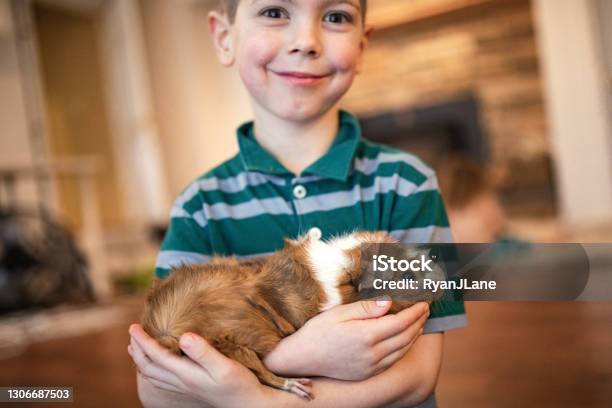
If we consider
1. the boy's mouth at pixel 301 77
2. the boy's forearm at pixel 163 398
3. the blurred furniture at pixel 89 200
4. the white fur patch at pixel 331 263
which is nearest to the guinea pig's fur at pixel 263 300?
the white fur patch at pixel 331 263

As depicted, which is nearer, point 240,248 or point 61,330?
point 240,248

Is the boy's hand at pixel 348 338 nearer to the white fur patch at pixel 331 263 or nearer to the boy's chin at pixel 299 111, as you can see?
the white fur patch at pixel 331 263

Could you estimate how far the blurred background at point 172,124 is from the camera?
2961 millimetres

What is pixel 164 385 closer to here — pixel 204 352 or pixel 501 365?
pixel 204 352

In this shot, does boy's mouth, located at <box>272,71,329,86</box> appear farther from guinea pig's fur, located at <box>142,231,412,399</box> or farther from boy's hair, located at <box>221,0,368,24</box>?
guinea pig's fur, located at <box>142,231,412,399</box>

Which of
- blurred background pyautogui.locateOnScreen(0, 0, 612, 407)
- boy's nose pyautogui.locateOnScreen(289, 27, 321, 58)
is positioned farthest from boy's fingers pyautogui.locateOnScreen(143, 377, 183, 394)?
blurred background pyautogui.locateOnScreen(0, 0, 612, 407)

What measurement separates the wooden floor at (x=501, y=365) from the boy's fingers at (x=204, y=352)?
0.30 m

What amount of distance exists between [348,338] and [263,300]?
8 cm

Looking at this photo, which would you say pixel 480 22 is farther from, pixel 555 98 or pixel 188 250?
pixel 188 250

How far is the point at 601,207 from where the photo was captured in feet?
11.2

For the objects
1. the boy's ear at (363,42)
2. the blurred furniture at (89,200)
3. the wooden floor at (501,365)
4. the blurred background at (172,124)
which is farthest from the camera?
the blurred furniture at (89,200)

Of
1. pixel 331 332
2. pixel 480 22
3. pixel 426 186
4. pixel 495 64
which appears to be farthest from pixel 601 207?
pixel 331 332

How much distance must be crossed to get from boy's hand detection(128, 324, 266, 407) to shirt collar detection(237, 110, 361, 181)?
24 centimetres

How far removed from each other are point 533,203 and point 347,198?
11.6 feet
